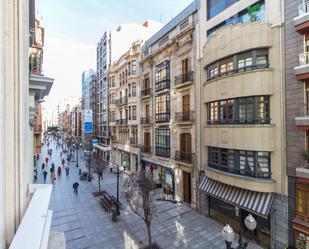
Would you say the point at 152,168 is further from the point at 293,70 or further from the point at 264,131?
the point at 293,70

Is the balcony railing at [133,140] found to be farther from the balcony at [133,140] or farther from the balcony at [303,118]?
the balcony at [303,118]

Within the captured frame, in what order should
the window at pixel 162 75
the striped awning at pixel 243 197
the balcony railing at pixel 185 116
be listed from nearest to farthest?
the striped awning at pixel 243 197, the balcony railing at pixel 185 116, the window at pixel 162 75

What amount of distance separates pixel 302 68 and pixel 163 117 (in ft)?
45.6

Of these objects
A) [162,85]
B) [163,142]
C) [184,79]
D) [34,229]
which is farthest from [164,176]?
[34,229]

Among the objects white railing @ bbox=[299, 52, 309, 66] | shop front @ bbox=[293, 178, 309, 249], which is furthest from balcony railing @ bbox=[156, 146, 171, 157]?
white railing @ bbox=[299, 52, 309, 66]

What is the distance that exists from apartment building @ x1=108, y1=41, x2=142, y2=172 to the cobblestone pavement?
11246 mm

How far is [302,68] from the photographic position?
10719 millimetres

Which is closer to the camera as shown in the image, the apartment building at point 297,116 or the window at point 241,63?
the apartment building at point 297,116

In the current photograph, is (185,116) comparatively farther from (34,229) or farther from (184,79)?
(34,229)

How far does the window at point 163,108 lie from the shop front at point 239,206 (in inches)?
319

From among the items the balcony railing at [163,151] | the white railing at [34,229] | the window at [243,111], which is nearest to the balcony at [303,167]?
the window at [243,111]

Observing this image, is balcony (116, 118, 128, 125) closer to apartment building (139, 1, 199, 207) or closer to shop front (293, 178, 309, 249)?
apartment building (139, 1, 199, 207)

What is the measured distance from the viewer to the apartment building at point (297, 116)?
35.5 feet

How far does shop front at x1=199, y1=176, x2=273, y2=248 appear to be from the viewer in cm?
1249
